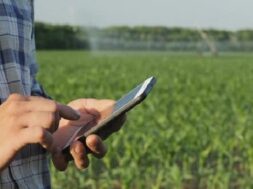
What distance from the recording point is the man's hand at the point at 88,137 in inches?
62.2

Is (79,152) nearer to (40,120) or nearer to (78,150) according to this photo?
(78,150)

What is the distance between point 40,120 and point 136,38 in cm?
7442

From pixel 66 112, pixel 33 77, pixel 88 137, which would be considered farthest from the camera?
pixel 33 77

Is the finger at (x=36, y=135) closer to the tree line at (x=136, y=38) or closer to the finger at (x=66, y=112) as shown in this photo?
the finger at (x=66, y=112)

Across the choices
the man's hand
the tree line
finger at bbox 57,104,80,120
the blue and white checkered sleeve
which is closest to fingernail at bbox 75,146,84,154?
the man's hand

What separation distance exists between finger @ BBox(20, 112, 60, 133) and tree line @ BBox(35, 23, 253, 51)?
5876cm

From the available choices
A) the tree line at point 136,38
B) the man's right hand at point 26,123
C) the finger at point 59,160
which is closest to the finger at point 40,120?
the man's right hand at point 26,123

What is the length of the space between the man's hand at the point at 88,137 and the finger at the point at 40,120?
19cm

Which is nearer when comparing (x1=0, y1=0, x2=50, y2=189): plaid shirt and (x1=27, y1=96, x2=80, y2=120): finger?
(x1=27, y1=96, x2=80, y2=120): finger

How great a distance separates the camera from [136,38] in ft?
248

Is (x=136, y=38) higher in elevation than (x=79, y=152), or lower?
lower

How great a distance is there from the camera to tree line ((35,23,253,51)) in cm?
6506

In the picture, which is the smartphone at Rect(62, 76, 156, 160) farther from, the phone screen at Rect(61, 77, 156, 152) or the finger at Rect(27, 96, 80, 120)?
the finger at Rect(27, 96, 80, 120)

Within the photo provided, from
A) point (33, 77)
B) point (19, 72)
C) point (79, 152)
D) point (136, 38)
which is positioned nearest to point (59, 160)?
point (79, 152)
